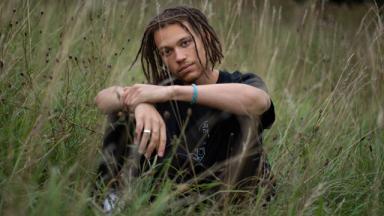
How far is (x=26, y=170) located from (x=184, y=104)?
Answer: 674 millimetres

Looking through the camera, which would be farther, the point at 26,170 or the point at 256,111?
the point at 256,111

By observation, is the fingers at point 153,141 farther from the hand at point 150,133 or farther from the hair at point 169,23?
the hair at point 169,23

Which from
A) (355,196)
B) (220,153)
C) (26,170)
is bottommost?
(355,196)

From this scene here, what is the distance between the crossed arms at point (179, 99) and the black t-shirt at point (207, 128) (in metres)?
0.10

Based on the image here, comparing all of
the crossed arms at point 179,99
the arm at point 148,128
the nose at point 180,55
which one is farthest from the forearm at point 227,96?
the nose at point 180,55

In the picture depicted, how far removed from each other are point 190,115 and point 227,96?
22 cm

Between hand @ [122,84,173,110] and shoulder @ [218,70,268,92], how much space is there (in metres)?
0.35

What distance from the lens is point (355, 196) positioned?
2.28 metres

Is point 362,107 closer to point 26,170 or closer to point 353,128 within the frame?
point 353,128

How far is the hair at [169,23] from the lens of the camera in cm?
222

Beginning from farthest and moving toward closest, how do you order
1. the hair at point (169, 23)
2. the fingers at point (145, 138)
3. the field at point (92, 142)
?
the hair at point (169, 23) < the fingers at point (145, 138) < the field at point (92, 142)

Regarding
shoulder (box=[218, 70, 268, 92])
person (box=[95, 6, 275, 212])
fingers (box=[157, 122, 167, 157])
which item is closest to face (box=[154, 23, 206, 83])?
person (box=[95, 6, 275, 212])

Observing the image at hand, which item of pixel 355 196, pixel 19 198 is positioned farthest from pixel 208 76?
pixel 19 198

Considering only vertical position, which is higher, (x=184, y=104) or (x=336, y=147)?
(x=184, y=104)
